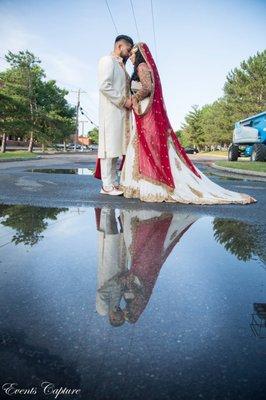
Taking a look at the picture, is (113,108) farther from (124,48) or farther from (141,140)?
(124,48)

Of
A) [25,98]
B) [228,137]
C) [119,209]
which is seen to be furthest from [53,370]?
[228,137]

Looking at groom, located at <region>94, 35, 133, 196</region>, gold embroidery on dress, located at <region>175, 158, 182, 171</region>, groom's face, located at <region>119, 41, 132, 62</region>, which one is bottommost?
gold embroidery on dress, located at <region>175, 158, 182, 171</region>

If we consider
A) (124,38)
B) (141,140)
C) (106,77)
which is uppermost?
(124,38)

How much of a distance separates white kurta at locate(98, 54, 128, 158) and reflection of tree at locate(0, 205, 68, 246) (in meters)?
1.88

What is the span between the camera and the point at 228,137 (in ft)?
231

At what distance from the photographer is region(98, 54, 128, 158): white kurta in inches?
239

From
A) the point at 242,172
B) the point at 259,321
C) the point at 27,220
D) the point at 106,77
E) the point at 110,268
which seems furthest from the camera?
the point at 242,172

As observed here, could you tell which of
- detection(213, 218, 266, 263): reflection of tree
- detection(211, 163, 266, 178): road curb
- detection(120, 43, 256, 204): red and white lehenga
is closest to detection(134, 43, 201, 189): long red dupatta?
detection(120, 43, 256, 204): red and white lehenga

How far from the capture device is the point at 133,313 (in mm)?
1855

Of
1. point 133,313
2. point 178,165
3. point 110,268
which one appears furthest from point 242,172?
point 133,313

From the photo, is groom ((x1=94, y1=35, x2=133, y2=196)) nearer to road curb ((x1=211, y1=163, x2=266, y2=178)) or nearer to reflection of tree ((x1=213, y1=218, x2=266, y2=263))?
reflection of tree ((x1=213, y1=218, x2=266, y2=263))

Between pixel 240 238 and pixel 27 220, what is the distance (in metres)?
2.12

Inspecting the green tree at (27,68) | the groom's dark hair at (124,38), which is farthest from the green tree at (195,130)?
the groom's dark hair at (124,38)

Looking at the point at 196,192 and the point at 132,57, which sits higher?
the point at 132,57
